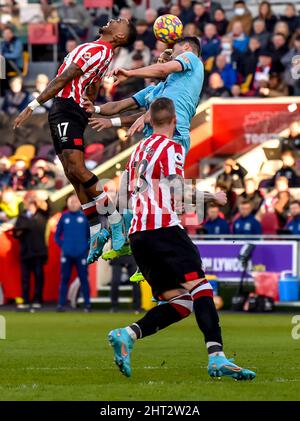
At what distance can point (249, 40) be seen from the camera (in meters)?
28.6

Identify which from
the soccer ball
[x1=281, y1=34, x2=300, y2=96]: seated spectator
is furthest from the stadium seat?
the soccer ball

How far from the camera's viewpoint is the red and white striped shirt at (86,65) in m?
13.5

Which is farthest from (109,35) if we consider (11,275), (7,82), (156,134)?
(7,82)

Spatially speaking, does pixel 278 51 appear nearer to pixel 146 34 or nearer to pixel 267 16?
pixel 267 16

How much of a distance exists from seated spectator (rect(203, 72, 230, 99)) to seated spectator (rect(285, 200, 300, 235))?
212 inches

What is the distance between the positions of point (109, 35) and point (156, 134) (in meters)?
2.85

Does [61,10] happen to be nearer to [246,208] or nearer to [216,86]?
[216,86]

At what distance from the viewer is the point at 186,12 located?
98.7 ft

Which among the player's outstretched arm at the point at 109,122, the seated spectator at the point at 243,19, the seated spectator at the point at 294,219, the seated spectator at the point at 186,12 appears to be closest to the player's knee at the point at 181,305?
the player's outstretched arm at the point at 109,122

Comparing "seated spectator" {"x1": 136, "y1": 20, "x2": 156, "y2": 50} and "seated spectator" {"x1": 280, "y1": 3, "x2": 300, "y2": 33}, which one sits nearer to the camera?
"seated spectator" {"x1": 280, "y1": 3, "x2": 300, "y2": 33}

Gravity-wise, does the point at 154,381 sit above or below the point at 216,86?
below

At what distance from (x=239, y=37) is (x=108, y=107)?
1567 cm

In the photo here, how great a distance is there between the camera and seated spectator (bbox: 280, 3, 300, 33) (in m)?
28.6

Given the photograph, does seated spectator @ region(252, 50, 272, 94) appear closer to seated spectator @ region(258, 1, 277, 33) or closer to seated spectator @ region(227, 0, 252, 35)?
seated spectator @ region(258, 1, 277, 33)
